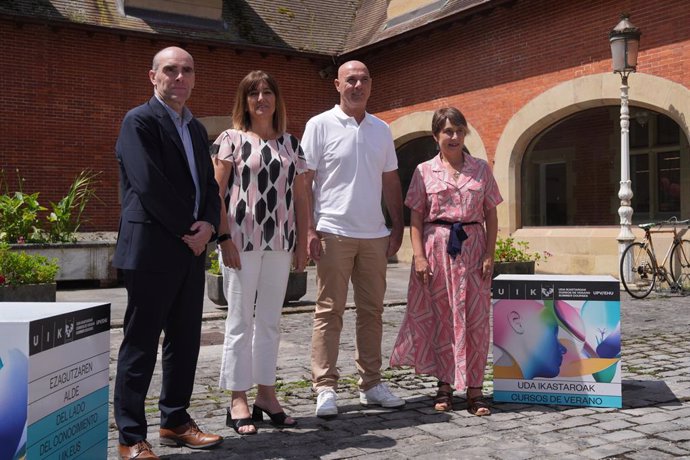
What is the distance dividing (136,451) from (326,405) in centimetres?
119

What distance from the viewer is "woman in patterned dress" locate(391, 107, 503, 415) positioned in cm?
433

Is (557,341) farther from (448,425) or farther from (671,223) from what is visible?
(671,223)

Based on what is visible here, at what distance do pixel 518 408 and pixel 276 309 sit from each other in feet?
5.29

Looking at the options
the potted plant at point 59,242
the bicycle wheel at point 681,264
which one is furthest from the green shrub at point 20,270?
the bicycle wheel at point 681,264

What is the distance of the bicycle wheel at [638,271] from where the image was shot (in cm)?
995

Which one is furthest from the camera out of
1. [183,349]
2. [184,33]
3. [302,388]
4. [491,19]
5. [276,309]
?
[184,33]

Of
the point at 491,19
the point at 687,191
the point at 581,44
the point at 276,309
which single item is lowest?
the point at 276,309

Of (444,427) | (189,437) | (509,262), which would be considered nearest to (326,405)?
(444,427)

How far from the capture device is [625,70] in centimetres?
1062

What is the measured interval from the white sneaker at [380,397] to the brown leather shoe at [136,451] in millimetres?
1524

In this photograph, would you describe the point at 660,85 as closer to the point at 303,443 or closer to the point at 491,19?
the point at 491,19

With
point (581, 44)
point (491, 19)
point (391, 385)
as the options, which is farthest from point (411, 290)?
point (491, 19)

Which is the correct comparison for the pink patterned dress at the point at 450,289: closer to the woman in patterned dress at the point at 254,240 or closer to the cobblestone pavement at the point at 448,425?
the cobblestone pavement at the point at 448,425

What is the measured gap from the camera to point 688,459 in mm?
3338
